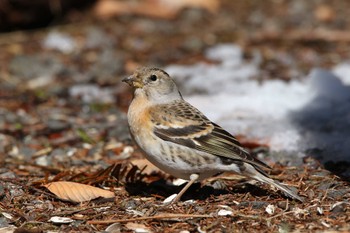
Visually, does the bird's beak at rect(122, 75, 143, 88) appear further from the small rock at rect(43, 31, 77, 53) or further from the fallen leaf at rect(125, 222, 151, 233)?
the small rock at rect(43, 31, 77, 53)

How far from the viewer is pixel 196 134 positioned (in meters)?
4.39

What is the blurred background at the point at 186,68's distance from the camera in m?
5.76

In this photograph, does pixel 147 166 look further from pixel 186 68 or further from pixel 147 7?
pixel 147 7

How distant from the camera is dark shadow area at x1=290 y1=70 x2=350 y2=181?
5023 mm

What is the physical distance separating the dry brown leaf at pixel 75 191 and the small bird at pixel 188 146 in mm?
407

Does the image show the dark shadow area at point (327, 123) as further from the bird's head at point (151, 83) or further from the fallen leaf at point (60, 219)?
the fallen leaf at point (60, 219)

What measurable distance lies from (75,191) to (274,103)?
8.61 ft

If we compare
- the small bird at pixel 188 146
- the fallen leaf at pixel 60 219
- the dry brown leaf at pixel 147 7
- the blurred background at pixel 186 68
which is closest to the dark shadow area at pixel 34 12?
the blurred background at pixel 186 68

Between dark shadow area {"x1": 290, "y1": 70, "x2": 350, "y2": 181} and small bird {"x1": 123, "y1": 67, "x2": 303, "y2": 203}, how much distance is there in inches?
33.1

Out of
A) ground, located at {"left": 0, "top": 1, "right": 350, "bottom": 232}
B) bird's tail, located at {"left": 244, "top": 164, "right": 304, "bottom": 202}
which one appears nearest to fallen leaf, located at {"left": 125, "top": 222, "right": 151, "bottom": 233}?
ground, located at {"left": 0, "top": 1, "right": 350, "bottom": 232}

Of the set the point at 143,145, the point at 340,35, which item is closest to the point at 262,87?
the point at 340,35

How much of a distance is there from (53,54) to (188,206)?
180 inches

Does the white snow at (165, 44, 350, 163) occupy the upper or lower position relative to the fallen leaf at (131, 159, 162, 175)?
upper

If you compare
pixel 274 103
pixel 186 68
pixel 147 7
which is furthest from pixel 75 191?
pixel 147 7
